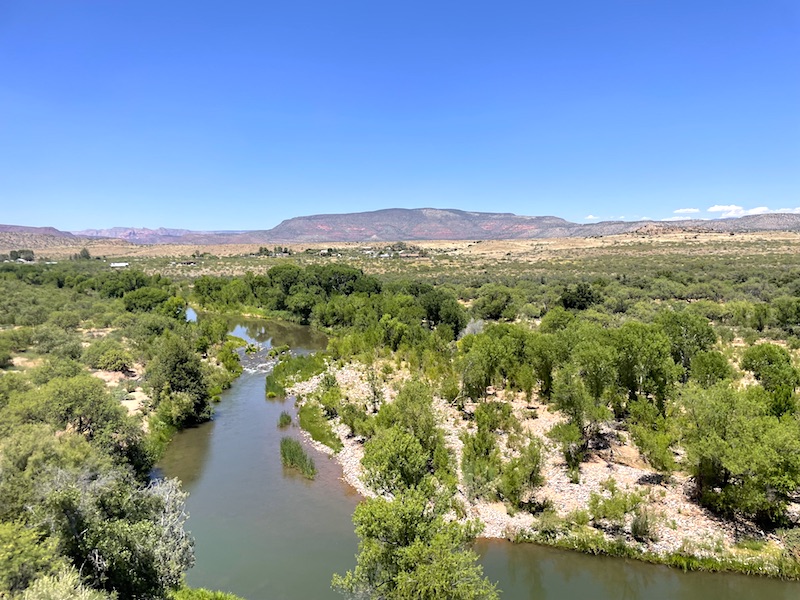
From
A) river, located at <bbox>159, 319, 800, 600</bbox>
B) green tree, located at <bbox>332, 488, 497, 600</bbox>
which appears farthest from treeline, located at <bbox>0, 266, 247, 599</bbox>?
green tree, located at <bbox>332, 488, 497, 600</bbox>

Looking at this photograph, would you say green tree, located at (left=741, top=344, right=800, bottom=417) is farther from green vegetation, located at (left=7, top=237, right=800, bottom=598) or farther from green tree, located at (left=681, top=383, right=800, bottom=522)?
green tree, located at (left=681, top=383, right=800, bottom=522)

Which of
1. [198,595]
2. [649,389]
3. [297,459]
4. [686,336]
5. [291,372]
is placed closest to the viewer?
[198,595]

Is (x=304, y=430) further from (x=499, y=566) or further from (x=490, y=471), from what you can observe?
(x=499, y=566)

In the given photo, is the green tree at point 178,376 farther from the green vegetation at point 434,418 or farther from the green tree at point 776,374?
the green tree at point 776,374

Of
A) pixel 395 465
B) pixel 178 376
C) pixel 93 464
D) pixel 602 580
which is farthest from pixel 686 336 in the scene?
pixel 178 376

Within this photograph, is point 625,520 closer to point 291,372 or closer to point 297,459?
point 297,459

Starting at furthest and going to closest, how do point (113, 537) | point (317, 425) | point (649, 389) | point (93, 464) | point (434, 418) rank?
point (317, 425), point (649, 389), point (434, 418), point (93, 464), point (113, 537)

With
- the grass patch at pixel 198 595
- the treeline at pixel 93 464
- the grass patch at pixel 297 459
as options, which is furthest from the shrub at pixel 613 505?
the treeline at pixel 93 464
